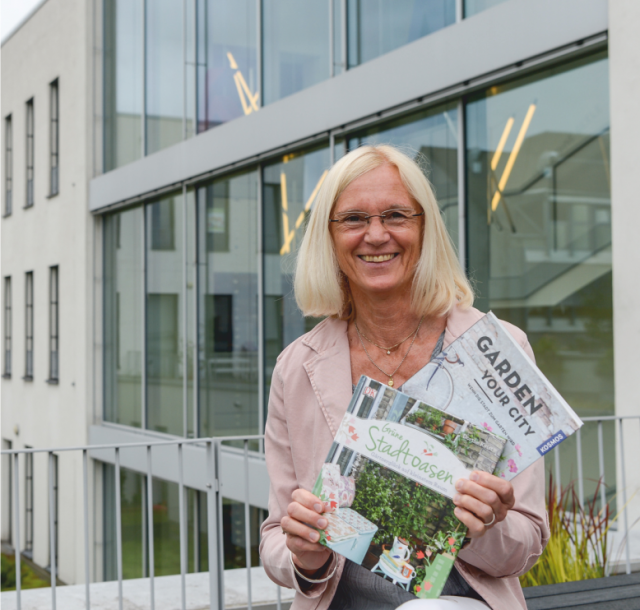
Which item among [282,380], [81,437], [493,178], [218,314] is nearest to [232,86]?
[218,314]

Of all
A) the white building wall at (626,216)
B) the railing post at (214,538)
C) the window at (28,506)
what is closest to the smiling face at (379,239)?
the railing post at (214,538)

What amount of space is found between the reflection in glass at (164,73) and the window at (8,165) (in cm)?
631

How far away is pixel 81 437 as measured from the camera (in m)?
12.8

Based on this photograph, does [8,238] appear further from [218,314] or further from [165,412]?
[218,314]

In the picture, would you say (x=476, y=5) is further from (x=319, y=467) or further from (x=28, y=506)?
(x=28, y=506)

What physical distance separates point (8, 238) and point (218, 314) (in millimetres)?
8905

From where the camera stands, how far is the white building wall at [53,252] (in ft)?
41.6

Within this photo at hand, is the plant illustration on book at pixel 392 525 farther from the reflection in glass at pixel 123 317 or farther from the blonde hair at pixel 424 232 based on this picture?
the reflection in glass at pixel 123 317

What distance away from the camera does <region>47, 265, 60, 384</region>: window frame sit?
1379 cm

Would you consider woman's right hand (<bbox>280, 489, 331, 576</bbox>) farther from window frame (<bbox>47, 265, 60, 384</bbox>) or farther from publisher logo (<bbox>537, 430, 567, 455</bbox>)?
window frame (<bbox>47, 265, 60, 384</bbox>)

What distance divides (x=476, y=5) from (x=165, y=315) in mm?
6163

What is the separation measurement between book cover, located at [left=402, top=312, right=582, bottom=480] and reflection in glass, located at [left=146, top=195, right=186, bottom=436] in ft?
29.4

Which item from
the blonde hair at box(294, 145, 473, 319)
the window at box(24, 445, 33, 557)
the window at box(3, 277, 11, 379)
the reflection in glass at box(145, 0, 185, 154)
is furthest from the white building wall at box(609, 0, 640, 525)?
the window at box(3, 277, 11, 379)

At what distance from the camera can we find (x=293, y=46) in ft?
27.2
